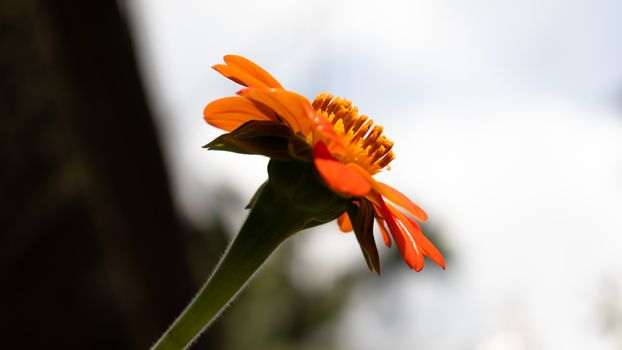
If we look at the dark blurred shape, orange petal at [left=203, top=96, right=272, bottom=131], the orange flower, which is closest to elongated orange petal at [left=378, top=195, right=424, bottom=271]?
the orange flower

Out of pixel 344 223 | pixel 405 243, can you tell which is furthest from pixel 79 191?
pixel 405 243

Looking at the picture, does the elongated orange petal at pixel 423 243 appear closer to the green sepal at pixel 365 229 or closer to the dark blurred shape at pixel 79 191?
the green sepal at pixel 365 229

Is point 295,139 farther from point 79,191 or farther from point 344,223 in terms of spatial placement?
point 79,191

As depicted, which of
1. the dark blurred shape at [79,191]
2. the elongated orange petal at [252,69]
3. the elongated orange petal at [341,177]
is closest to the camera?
the elongated orange petal at [341,177]

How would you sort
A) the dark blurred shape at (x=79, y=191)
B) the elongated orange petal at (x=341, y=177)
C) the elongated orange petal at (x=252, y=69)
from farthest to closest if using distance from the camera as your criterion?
1. the dark blurred shape at (x=79, y=191)
2. the elongated orange petal at (x=252, y=69)
3. the elongated orange petal at (x=341, y=177)

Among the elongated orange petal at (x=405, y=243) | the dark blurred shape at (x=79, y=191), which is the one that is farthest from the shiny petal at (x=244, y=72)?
the dark blurred shape at (x=79, y=191)

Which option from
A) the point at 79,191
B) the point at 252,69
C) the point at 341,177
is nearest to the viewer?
the point at 341,177

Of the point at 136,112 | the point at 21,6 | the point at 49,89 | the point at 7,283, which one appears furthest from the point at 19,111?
the point at 7,283
